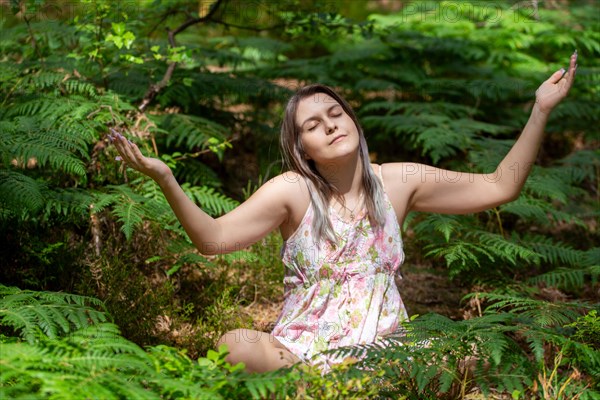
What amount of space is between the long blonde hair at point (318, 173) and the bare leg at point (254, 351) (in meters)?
0.58

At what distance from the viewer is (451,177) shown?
3.38 m

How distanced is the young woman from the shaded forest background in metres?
0.32

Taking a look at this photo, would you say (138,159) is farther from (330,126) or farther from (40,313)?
(330,126)

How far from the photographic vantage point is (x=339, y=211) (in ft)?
10.8

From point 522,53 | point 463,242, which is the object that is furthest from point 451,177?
point 522,53

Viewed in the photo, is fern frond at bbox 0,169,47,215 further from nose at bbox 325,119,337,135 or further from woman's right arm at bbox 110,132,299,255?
nose at bbox 325,119,337,135

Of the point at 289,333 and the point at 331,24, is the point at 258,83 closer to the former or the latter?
the point at 331,24

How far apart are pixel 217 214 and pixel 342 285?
179 centimetres

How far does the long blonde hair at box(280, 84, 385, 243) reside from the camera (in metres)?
3.25

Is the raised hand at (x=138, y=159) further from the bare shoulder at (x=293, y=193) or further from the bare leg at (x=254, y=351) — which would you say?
the bare leg at (x=254, y=351)

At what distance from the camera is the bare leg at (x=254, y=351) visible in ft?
9.29

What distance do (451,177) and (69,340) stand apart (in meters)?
1.93

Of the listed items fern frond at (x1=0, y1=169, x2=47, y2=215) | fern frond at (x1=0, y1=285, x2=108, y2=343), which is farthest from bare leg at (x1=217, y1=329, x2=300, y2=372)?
fern frond at (x1=0, y1=169, x2=47, y2=215)

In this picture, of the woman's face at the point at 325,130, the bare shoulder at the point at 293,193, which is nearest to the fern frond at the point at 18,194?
the bare shoulder at the point at 293,193
